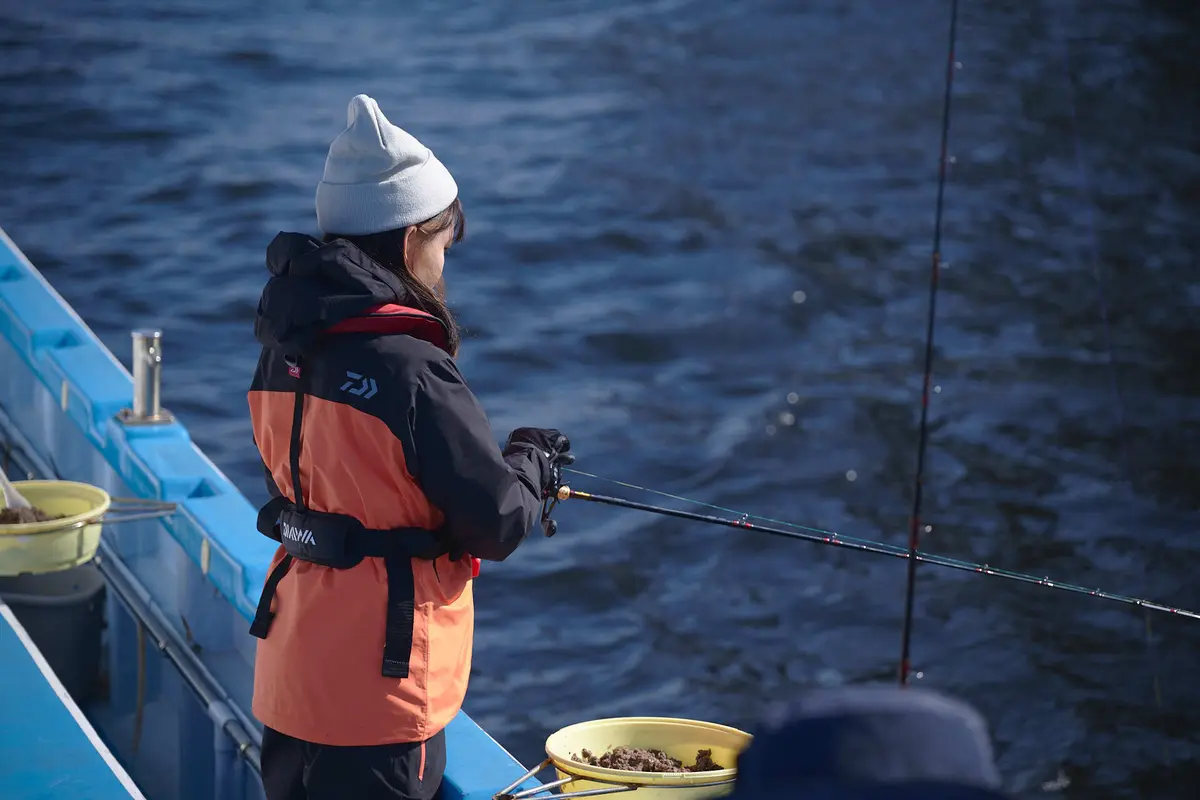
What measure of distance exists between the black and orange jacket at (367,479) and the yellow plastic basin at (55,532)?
4.91ft

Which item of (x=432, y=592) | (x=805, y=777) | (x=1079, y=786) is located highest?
(x=805, y=777)

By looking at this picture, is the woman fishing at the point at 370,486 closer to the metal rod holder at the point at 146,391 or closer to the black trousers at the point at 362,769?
the black trousers at the point at 362,769

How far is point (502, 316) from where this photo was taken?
902 cm

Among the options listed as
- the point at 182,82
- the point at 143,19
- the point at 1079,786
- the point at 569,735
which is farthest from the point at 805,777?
the point at 143,19

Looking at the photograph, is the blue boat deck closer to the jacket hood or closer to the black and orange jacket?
the black and orange jacket

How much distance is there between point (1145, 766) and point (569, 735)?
3.87 metres

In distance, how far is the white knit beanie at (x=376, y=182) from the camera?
6.80ft

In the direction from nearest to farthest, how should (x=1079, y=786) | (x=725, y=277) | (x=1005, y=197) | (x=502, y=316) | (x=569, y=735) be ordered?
(x=569, y=735) → (x=1079, y=786) → (x=502, y=316) → (x=725, y=277) → (x=1005, y=197)

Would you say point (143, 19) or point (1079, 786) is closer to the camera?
point (1079, 786)

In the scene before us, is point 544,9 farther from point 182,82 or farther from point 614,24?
point 182,82

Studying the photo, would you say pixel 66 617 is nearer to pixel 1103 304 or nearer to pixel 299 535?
pixel 299 535

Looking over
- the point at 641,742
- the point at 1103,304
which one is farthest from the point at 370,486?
the point at 1103,304

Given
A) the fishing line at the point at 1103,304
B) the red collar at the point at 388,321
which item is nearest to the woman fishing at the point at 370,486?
the red collar at the point at 388,321

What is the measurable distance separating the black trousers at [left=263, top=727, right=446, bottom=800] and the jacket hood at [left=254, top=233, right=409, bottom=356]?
1.86 feet
